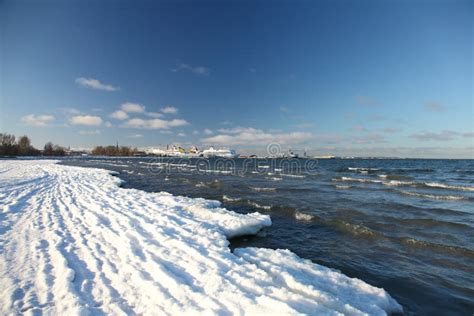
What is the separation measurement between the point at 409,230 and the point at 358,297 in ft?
22.8

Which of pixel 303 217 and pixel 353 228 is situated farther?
pixel 303 217

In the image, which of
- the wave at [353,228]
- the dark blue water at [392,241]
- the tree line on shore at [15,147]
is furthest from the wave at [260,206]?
the tree line on shore at [15,147]

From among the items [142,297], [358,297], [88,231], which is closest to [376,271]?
[358,297]

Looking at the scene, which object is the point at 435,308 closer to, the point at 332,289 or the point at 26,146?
the point at 332,289

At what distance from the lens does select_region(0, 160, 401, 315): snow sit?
3666 mm

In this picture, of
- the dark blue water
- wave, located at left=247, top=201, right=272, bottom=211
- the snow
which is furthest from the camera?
wave, located at left=247, top=201, right=272, bottom=211

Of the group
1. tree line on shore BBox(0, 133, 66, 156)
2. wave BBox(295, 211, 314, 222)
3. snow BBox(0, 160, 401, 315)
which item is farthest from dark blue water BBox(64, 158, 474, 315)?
tree line on shore BBox(0, 133, 66, 156)

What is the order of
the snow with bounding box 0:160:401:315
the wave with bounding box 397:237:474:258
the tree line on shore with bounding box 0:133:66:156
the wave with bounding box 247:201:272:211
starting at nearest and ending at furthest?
1. the snow with bounding box 0:160:401:315
2. the wave with bounding box 397:237:474:258
3. the wave with bounding box 247:201:272:211
4. the tree line on shore with bounding box 0:133:66:156

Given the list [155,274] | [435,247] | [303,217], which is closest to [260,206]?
[303,217]

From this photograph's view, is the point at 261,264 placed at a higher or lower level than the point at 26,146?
lower

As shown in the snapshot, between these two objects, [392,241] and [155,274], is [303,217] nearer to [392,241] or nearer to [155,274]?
[392,241]

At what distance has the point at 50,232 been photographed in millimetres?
6969

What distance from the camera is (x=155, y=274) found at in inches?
179

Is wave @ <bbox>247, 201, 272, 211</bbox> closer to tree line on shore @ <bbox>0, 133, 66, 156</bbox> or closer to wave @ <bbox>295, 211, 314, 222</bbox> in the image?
wave @ <bbox>295, 211, 314, 222</bbox>
